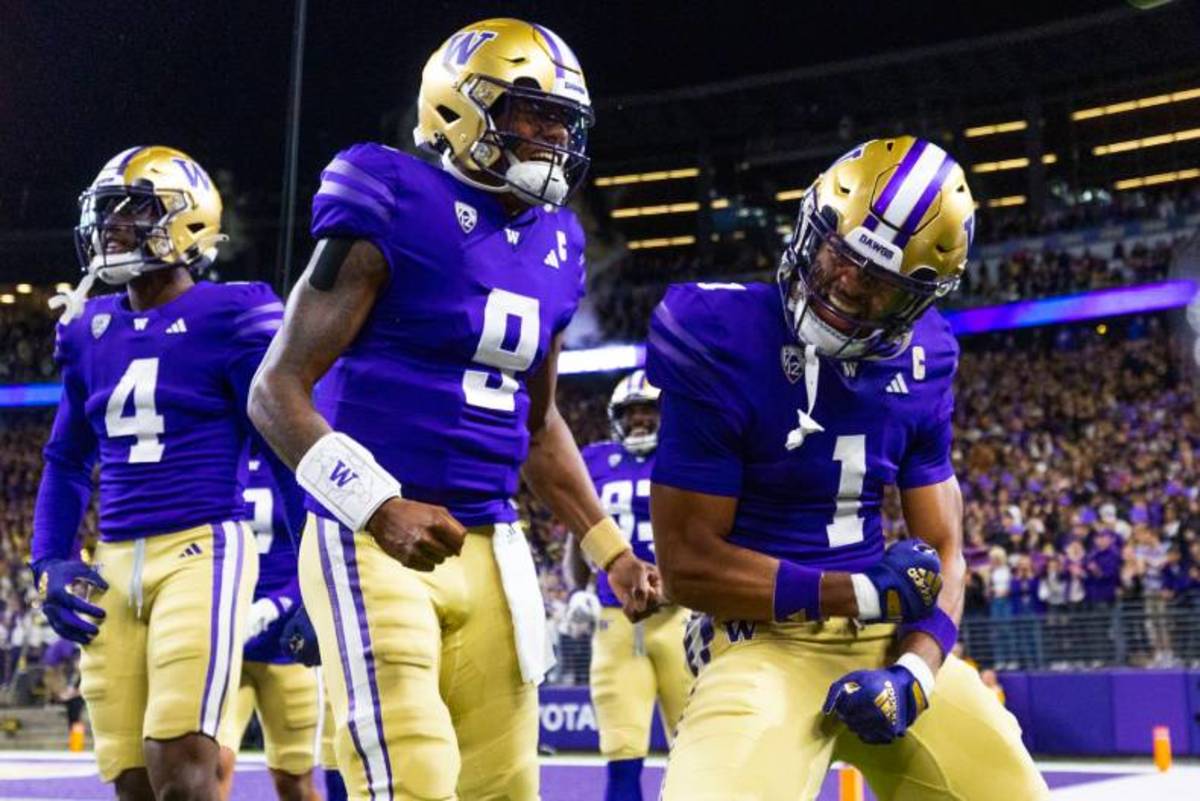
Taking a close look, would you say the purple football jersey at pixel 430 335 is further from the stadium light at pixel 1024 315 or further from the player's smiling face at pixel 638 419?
the stadium light at pixel 1024 315

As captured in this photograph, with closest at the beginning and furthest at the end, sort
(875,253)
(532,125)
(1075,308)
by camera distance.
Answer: (875,253)
(532,125)
(1075,308)

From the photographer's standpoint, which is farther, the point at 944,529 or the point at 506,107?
the point at 944,529

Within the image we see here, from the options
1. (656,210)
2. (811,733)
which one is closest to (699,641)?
(811,733)

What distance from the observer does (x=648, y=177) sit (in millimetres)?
31281

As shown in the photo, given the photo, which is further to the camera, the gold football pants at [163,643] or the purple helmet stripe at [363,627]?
the gold football pants at [163,643]

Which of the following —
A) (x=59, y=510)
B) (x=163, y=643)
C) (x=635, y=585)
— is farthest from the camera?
(x=59, y=510)

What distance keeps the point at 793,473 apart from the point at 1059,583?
1013 centimetres

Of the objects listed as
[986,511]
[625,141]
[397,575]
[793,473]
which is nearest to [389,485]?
[397,575]

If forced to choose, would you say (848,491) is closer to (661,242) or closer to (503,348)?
(503,348)

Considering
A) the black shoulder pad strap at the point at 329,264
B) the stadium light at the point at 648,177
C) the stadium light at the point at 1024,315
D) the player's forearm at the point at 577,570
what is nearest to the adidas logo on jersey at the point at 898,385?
the black shoulder pad strap at the point at 329,264

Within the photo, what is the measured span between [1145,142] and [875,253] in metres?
25.5

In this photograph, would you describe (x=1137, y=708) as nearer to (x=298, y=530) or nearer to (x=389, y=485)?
(x=298, y=530)

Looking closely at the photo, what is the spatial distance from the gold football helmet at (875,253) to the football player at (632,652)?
3.84m

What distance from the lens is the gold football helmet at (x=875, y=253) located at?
2.88 metres
